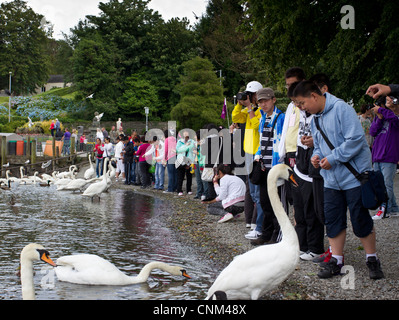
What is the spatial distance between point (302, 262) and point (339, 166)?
1.53 metres

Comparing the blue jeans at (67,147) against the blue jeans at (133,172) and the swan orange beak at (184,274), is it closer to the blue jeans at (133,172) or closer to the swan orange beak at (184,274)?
the blue jeans at (133,172)

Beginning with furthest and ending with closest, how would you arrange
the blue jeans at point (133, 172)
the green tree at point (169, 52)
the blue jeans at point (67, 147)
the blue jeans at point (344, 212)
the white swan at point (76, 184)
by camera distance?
the green tree at point (169, 52) < the blue jeans at point (67, 147) < the blue jeans at point (133, 172) < the white swan at point (76, 184) < the blue jeans at point (344, 212)

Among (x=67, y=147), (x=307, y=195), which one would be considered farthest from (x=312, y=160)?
(x=67, y=147)

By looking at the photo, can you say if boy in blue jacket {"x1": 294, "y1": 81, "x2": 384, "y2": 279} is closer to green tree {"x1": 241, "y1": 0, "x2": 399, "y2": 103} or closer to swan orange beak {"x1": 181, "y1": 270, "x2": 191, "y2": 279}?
swan orange beak {"x1": 181, "y1": 270, "x2": 191, "y2": 279}

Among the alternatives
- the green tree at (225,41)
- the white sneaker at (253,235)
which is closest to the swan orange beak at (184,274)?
the white sneaker at (253,235)

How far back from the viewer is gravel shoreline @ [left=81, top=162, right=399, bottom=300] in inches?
202

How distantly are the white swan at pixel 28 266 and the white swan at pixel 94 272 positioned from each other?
89 centimetres

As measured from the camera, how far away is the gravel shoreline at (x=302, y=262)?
5.12m

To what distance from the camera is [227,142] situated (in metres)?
13.0

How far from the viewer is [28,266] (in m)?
4.88

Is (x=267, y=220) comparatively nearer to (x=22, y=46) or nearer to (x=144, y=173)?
(x=144, y=173)

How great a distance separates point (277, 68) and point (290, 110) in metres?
12.3

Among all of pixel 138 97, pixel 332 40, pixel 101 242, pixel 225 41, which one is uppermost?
pixel 225 41

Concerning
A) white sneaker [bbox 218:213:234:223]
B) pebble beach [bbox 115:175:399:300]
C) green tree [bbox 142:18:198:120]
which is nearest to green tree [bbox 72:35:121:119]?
green tree [bbox 142:18:198:120]
